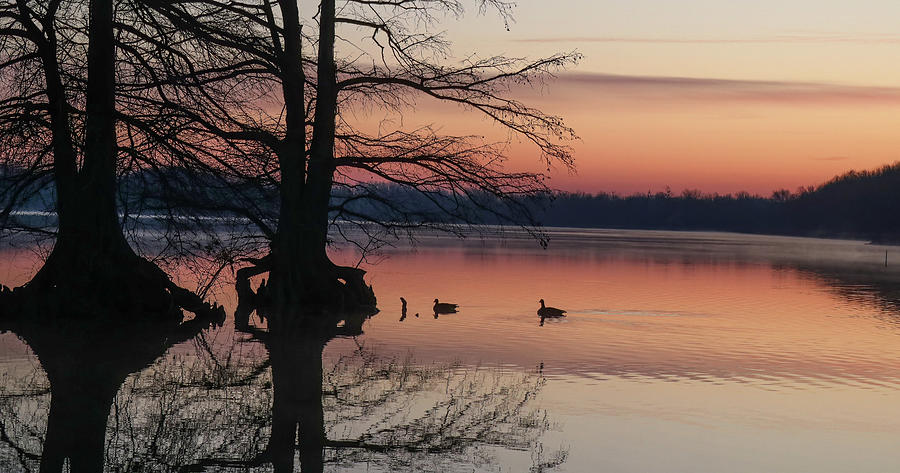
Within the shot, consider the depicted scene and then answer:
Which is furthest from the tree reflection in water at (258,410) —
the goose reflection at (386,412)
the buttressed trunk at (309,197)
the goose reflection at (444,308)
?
the goose reflection at (444,308)

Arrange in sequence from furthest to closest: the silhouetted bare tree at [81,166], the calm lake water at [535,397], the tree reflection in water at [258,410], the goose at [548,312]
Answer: the goose at [548,312] < the silhouetted bare tree at [81,166] < the calm lake water at [535,397] < the tree reflection in water at [258,410]

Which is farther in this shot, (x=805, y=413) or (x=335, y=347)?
(x=335, y=347)

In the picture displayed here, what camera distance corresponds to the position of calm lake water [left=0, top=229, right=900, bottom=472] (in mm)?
10703

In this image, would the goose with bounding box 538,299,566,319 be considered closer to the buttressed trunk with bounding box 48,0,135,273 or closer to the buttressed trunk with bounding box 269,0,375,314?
the buttressed trunk with bounding box 269,0,375,314

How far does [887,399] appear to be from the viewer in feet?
48.9

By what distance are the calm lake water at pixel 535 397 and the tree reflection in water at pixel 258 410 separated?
0.14 feet

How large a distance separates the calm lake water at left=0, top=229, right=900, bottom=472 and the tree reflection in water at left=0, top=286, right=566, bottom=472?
0.04m

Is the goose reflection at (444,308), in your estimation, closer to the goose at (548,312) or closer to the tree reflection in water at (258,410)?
the goose at (548,312)

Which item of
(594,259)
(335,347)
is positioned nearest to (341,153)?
(335,347)

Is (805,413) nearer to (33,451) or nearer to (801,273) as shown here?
(33,451)

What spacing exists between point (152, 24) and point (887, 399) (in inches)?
493

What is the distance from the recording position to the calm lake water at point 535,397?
35.1 ft

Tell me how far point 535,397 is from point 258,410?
3.80 meters

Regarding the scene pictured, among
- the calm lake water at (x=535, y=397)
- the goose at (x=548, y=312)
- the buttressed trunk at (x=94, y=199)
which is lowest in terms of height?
the calm lake water at (x=535, y=397)
